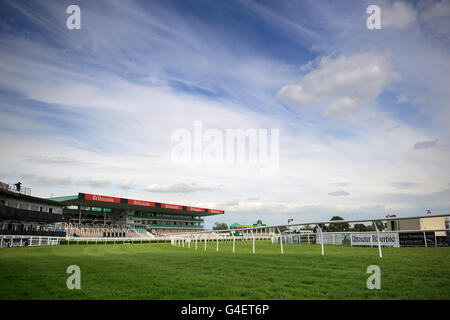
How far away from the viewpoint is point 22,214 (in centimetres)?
3738

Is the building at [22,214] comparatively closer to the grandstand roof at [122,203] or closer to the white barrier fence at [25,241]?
the white barrier fence at [25,241]

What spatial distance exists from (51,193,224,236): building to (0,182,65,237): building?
11.7 m

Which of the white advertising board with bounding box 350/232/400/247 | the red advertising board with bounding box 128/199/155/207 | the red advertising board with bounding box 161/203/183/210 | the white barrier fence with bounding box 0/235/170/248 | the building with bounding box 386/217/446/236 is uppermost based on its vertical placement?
the red advertising board with bounding box 128/199/155/207

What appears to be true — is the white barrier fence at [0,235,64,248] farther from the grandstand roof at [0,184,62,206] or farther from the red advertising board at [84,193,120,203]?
the red advertising board at [84,193,120,203]

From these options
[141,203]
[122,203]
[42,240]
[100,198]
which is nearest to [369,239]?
[42,240]

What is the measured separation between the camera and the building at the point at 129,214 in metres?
64.2

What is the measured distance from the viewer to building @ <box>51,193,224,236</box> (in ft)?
211

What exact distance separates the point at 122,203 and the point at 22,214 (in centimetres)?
2810

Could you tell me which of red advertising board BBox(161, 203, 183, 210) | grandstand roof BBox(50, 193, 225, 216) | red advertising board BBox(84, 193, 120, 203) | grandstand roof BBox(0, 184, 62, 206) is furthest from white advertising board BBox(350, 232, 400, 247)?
red advertising board BBox(161, 203, 183, 210)

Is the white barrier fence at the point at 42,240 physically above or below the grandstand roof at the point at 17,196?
below

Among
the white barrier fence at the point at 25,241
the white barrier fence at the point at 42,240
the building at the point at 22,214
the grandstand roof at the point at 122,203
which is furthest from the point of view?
the grandstand roof at the point at 122,203

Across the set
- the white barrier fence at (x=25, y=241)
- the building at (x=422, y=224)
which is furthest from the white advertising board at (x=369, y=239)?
the white barrier fence at (x=25, y=241)

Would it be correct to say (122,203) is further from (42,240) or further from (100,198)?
(42,240)
